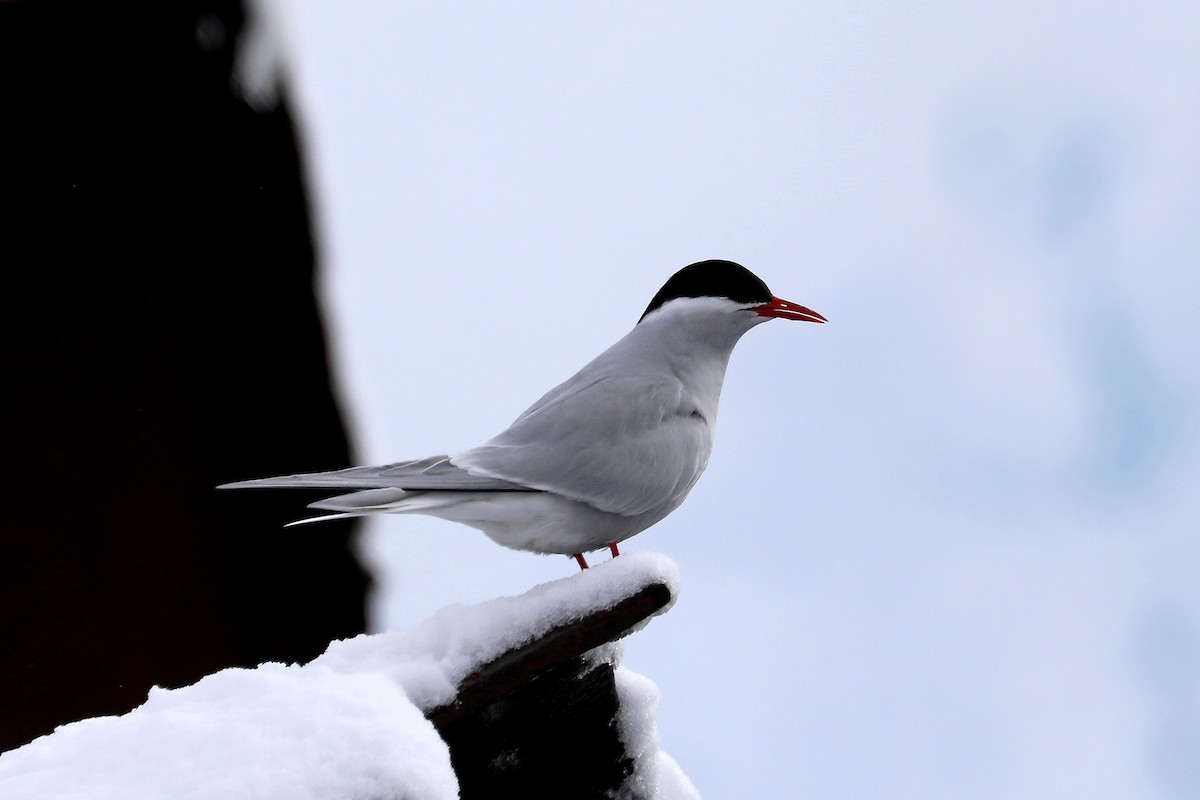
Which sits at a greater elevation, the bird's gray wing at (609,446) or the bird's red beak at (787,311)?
the bird's red beak at (787,311)

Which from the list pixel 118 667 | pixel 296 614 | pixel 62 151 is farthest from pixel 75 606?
pixel 62 151

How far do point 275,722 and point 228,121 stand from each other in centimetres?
367

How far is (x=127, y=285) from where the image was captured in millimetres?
4664

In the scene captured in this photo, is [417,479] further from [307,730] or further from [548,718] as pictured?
[307,730]

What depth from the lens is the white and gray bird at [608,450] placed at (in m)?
3.01

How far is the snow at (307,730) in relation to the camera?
160 cm

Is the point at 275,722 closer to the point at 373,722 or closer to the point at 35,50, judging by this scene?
the point at 373,722

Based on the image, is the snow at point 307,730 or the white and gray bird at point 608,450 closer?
the snow at point 307,730

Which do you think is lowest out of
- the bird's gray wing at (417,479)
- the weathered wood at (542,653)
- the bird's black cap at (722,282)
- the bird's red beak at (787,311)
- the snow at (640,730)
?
the snow at (640,730)

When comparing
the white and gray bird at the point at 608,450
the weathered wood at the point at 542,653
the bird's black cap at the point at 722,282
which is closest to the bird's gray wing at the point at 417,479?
the white and gray bird at the point at 608,450

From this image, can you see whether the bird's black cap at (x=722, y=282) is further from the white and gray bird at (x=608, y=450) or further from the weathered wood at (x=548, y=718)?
the weathered wood at (x=548, y=718)

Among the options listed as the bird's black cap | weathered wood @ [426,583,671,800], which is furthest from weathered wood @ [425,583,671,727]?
the bird's black cap

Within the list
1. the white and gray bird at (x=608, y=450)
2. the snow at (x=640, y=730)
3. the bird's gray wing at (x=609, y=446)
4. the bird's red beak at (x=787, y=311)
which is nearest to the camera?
the snow at (x=640, y=730)

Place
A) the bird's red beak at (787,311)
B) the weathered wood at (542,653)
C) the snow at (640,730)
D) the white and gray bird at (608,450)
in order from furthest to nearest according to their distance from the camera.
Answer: the bird's red beak at (787,311) < the white and gray bird at (608,450) < the snow at (640,730) < the weathered wood at (542,653)
